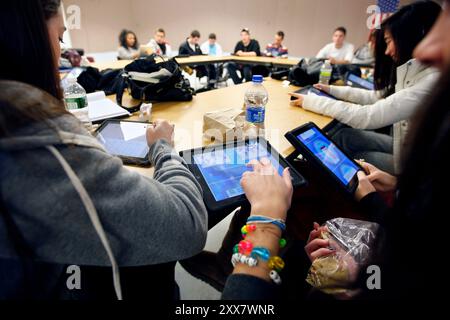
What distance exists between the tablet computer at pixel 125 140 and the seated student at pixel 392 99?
98 cm

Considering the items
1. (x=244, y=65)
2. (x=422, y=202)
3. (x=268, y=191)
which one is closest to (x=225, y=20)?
(x=244, y=65)

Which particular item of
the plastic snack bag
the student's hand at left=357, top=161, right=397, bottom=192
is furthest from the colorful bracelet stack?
the student's hand at left=357, top=161, right=397, bottom=192

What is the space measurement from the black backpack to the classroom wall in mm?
7077

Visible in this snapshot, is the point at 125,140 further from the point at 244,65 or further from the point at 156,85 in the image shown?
the point at 244,65

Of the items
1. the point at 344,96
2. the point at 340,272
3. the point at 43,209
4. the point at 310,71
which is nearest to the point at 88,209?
the point at 43,209

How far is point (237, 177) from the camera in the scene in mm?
788

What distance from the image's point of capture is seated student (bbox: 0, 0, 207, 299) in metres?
0.36

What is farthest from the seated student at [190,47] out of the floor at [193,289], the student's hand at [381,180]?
the student's hand at [381,180]

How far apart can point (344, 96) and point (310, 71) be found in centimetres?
45

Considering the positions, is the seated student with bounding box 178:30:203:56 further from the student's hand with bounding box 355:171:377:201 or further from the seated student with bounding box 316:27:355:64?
the student's hand with bounding box 355:171:377:201

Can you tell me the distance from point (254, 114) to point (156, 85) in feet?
2.12

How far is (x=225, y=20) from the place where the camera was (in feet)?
26.0

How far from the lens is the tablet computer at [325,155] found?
0.92 meters

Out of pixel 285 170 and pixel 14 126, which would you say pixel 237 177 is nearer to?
pixel 285 170
